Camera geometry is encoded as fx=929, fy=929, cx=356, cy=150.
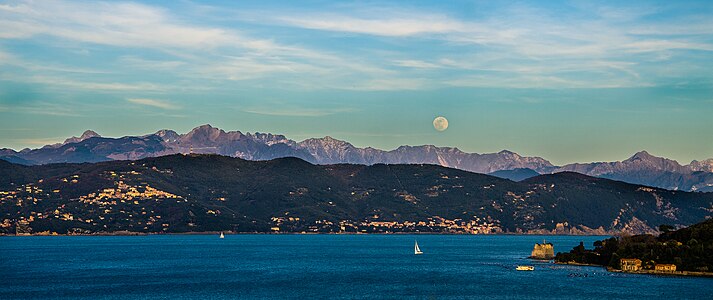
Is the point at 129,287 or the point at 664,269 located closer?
the point at 129,287

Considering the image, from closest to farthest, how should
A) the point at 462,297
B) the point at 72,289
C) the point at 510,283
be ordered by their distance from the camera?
the point at 462,297 → the point at 72,289 → the point at 510,283

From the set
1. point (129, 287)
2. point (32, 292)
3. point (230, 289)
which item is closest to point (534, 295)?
point (230, 289)

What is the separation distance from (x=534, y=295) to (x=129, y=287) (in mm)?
75782

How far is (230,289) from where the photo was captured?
570 ft

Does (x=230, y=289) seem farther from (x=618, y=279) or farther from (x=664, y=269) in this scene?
(x=664, y=269)

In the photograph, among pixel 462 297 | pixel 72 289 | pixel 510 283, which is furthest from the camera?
pixel 510 283

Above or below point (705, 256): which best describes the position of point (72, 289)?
below

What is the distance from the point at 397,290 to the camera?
17288 cm

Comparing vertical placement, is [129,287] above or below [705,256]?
below

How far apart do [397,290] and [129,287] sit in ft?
167

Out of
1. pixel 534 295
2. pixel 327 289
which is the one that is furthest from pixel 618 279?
pixel 327 289

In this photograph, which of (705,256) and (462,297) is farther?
(705,256)

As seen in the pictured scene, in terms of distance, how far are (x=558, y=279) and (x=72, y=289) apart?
95.4 m

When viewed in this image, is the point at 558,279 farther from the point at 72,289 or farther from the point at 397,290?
the point at 72,289
